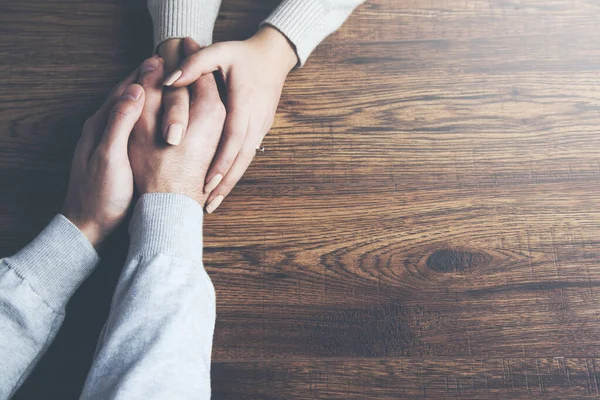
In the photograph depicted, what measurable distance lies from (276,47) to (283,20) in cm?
5

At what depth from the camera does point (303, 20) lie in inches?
34.0

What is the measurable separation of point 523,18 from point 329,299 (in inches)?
24.6

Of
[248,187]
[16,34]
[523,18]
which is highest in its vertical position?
[523,18]

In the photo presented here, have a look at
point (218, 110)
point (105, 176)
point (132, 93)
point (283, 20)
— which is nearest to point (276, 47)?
point (283, 20)

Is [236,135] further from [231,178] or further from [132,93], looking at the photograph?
[132,93]

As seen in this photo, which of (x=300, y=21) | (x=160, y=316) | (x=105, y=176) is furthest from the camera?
(x=300, y=21)

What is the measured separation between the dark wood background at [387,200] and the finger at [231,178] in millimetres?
22

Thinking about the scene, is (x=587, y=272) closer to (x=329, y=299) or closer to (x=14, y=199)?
(x=329, y=299)

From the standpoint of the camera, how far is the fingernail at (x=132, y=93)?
2.56 ft

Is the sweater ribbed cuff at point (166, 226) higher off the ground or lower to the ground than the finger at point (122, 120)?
lower

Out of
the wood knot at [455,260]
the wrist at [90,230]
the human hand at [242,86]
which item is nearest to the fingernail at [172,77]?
the human hand at [242,86]

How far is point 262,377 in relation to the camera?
2.40 feet

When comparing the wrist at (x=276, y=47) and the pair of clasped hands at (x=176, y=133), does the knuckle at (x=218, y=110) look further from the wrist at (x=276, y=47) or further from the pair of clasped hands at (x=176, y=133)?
the wrist at (x=276, y=47)

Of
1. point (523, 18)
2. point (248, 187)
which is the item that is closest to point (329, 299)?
point (248, 187)
